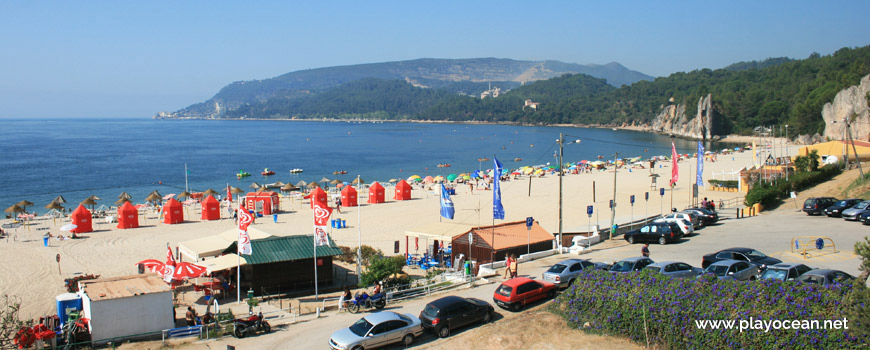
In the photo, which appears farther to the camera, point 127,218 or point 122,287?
point 127,218

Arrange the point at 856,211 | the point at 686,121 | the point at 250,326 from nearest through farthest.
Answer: the point at 250,326
the point at 856,211
the point at 686,121

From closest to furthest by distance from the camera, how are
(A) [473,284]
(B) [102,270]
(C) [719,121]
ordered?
1. (A) [473,284]
2. (B) [102,270]
3. (C) [719,121]

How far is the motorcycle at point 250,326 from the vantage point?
529 inches

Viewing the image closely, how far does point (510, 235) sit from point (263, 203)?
2226 centimetres

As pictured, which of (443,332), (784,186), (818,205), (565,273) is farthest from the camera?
(784,186)

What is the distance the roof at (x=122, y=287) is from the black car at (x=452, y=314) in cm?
669

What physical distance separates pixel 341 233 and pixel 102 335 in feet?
61.1

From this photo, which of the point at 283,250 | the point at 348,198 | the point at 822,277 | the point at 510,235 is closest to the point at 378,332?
the point at 283,250

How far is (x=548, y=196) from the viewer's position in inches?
1781

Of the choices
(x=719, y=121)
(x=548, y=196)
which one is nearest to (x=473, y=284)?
(x=548, y=196)

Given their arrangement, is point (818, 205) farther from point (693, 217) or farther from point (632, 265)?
point (632, 265)

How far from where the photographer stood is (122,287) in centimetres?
1439

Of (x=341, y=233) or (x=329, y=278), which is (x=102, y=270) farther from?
(x=341, y=233)

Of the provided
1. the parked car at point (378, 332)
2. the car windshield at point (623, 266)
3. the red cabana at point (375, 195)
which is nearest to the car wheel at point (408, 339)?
the parked car at point (378, 332)
